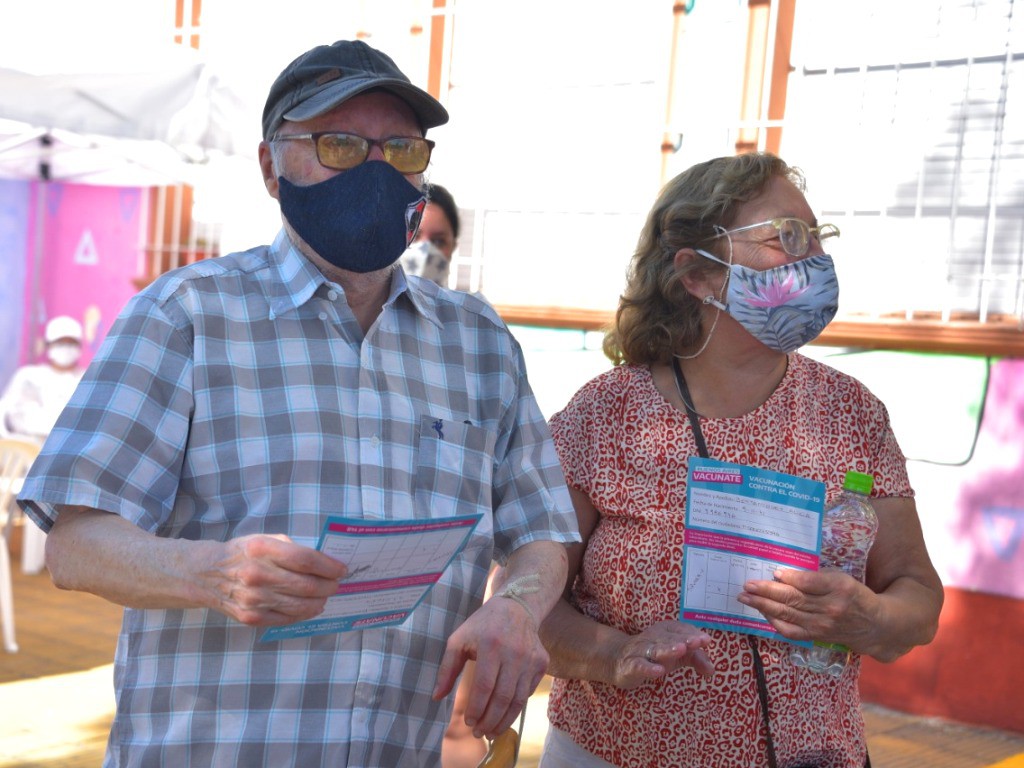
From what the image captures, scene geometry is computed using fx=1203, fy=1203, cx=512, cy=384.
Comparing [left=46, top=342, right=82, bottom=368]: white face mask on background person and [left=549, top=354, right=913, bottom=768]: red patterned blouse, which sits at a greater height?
[left=549, top=354, right=913, bottom=768]: red patterned blouse

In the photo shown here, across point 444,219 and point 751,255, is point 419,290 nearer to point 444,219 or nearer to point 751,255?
point 751,255

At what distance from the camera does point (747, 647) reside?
2.37 m

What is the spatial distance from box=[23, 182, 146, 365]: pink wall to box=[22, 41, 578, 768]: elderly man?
10464mm

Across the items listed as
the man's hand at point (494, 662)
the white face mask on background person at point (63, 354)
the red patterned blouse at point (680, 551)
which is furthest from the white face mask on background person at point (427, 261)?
the white face mask on background person at point (63, 354)

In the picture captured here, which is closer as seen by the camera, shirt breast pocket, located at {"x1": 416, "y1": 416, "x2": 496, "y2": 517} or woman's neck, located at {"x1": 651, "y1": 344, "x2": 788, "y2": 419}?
shirt breast pocket, located at {"x1": 416, "y1": 416, "x2": 496, "y2": 517}

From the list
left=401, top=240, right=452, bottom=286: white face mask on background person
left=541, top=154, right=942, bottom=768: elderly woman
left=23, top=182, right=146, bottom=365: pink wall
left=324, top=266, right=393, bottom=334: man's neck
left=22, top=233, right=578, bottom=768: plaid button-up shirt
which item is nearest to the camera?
left=22, top=233, right=578, bottom=768: plaid button-up shirt

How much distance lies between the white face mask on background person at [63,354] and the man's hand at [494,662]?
8504 millimetres

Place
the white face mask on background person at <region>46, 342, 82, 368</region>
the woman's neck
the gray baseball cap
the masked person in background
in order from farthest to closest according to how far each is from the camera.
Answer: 1. the white face mask on background person at <region>46, 342, 82, 368</region>
2. the masked person in background
3. the woman's neck
4. the gray baseball cap

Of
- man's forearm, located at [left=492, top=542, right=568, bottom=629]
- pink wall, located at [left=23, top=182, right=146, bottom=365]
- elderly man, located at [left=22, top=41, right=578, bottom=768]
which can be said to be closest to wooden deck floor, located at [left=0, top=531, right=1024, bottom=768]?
man's forearm, located at [left=492, top=542, right=568, bottom=629]

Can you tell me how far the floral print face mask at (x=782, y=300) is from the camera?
258cm

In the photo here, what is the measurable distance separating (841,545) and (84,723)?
437 centimetres

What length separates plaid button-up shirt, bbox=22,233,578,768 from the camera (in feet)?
5.91

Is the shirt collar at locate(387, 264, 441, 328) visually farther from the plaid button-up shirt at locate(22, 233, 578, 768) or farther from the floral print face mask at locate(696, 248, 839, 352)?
the floral print face mask at locate(696, 248, 839, 352)

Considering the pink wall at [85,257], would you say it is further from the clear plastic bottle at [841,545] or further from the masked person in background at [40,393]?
the clear plastic bottle at [841,545]
